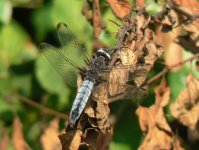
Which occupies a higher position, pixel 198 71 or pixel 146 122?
pixel 198 71

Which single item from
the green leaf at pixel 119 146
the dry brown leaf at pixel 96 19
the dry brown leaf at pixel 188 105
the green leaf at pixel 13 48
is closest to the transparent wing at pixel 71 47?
the dry brown leaf at pixel 96 19

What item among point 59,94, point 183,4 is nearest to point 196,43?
point 183,4

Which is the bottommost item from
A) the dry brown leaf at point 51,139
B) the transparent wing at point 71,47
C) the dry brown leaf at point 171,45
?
the dry brown leaf at point 51,139

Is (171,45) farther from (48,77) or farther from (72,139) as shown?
(72,139)

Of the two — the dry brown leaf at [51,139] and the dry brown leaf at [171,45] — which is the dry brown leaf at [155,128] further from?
the dry brown leaf at [51,139]

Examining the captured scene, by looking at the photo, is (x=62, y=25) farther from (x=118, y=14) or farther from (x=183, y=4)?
(x=183, y=4)

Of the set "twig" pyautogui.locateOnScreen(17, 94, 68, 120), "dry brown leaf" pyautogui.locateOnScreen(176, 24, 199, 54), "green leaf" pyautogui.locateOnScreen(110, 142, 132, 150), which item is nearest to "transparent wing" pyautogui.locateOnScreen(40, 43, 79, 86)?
"dry brown leaf" pyautogui.locateOnScreen(176, 24, 199, 54)

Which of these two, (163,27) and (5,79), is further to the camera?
(5,79)

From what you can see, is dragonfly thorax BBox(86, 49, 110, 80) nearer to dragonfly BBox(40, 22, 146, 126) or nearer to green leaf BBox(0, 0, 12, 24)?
dragonfly BBox(40, 22, 146, 126)
